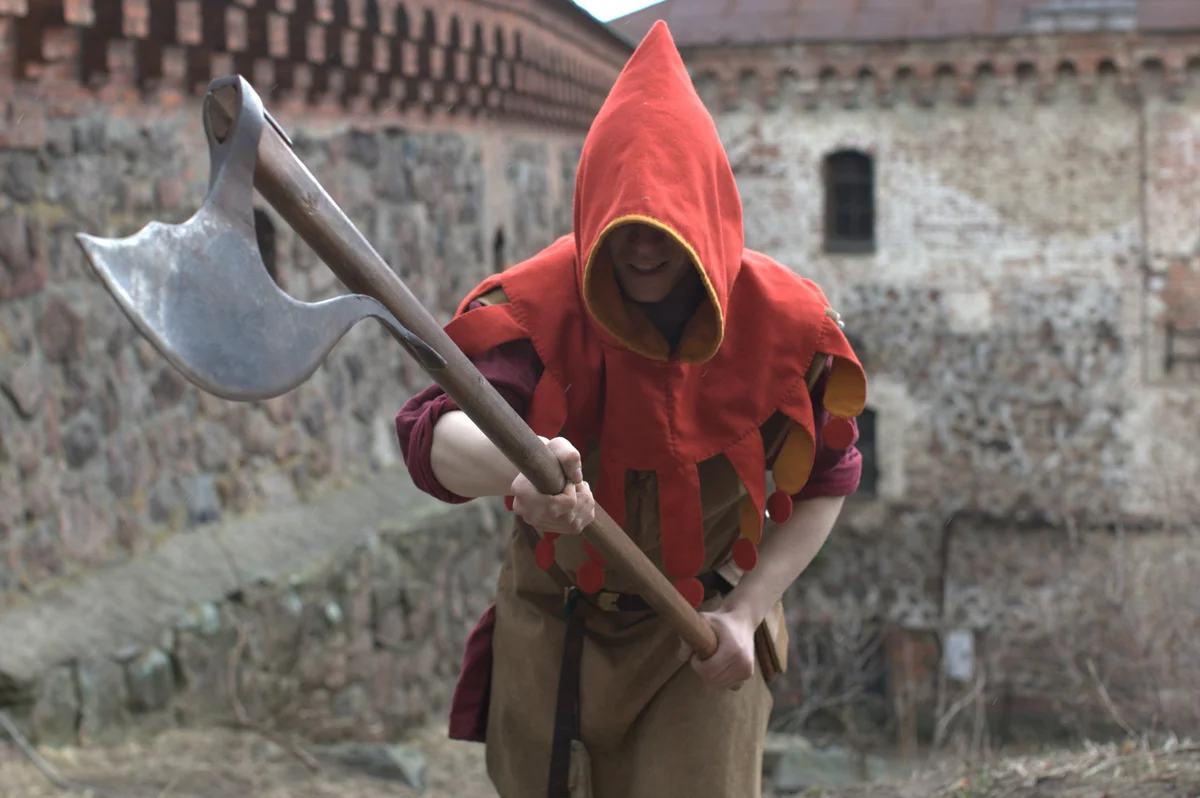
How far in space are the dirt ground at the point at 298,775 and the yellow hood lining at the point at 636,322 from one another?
1.96 m

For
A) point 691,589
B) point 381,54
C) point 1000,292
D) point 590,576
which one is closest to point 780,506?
point 691,589

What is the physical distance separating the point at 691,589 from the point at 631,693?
22 centimetres

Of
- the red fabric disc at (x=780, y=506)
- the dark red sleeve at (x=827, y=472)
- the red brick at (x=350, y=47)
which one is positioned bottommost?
the red fabric disc at (x=780, y=506)

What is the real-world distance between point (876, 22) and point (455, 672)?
822cm

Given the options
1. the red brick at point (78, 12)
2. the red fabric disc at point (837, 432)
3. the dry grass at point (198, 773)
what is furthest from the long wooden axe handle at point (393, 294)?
the red brick at point (78, 12)

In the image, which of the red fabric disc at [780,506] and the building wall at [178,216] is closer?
the red fabric disc at [780,506]

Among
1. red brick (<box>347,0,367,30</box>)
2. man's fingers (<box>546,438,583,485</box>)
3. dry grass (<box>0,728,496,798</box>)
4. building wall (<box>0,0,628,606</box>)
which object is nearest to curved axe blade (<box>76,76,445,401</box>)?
man's fingers (<box>546,438,583,485</box>)

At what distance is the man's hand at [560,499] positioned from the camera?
1.91 metres

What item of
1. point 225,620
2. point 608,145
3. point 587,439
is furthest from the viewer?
point 225,620

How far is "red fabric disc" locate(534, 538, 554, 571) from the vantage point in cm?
226

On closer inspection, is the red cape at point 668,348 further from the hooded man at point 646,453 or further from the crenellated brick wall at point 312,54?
the crenellated brick wall at point 312,54

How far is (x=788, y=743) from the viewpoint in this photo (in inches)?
412

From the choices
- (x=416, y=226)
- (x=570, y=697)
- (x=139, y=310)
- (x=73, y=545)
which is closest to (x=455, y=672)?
(x=416, y=226)

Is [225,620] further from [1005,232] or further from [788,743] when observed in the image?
[1005,232]
